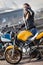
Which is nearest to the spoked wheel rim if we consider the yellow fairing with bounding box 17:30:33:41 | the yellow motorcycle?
the yellow motorcycle

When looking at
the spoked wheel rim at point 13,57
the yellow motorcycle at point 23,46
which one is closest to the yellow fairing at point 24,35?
the yellow motorcycle at point 23,46

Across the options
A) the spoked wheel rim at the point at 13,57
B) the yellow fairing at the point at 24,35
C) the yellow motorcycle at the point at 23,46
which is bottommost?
the spoked wheel rim at the point at 13,57

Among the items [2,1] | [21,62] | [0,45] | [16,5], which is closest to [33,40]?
[21,62]

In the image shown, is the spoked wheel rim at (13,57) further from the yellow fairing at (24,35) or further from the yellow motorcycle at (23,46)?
the yellow fairing at (24,35)

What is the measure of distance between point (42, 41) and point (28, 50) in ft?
1.76

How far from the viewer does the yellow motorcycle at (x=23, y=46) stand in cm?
889

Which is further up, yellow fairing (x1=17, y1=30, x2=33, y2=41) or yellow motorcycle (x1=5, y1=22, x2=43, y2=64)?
yellow fairing (x1=17, y1=30, x2=33, y2=41)

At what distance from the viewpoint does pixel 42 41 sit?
348 inches

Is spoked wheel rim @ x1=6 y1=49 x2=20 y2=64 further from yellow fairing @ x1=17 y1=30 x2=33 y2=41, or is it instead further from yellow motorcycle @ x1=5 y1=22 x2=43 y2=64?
yellow fairing @ x1=17 y1=30 x2=33 y2=41

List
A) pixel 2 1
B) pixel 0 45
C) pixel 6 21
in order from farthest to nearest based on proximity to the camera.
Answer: pixel 2 1
pixel 6 21
pixel 0 45

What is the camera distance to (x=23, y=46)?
9.07 meters

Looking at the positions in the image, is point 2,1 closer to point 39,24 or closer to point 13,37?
point 39,24

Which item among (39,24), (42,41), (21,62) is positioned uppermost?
(42,41)

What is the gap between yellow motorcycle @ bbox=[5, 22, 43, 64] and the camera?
8891 millimetres
